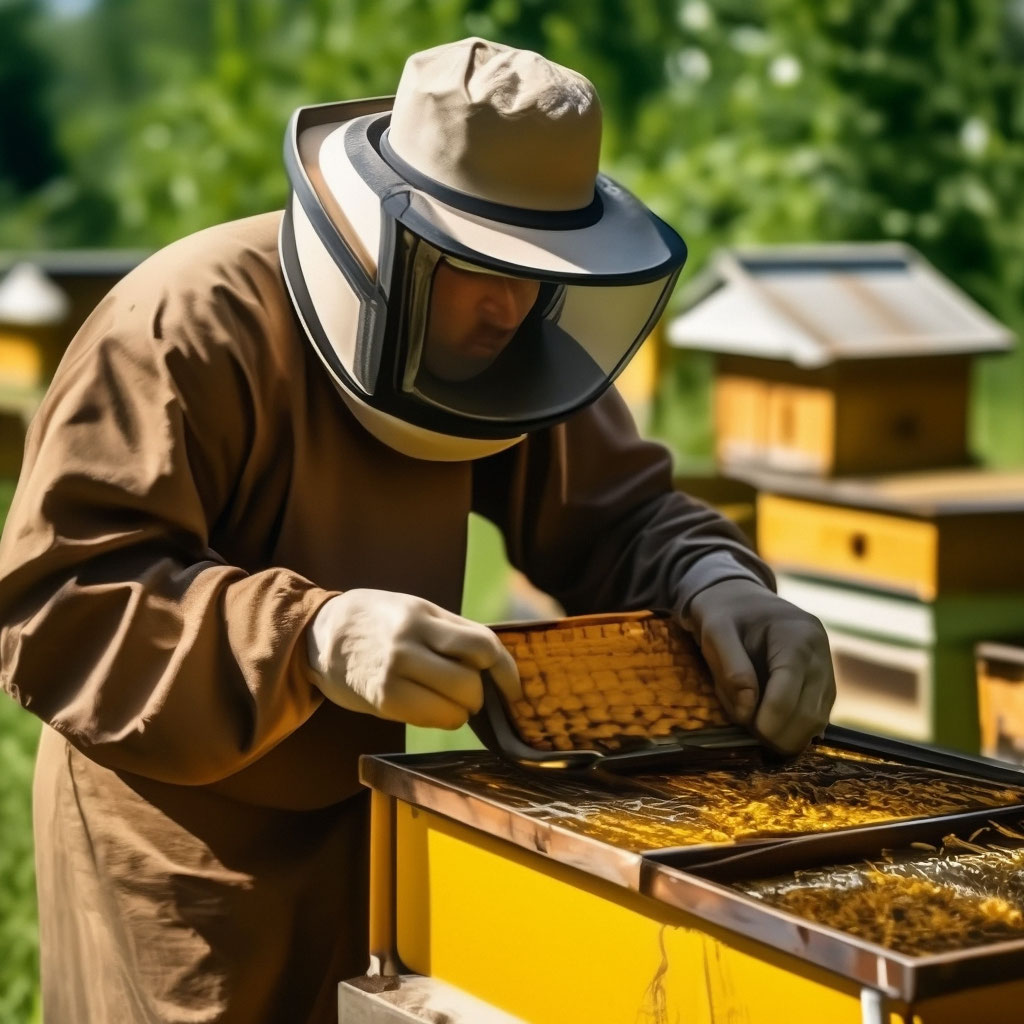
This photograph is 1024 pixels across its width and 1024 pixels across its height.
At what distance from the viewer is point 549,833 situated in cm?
139

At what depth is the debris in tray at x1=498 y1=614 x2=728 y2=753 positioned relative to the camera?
164 cm

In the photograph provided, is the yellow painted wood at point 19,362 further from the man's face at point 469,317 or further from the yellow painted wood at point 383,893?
the yellow painted wood at point 383,893

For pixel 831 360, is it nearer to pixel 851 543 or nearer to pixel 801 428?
pixel 801 428

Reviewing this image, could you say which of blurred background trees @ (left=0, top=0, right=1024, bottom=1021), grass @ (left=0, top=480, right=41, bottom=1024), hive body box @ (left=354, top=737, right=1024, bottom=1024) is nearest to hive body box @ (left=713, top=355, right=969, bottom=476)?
blurred background trees @ (left=0, top=0, right=1024, bottom=1021)

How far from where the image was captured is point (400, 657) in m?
1.53

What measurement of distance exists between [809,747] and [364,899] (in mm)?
512

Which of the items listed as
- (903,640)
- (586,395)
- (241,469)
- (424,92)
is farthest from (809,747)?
(903,640)

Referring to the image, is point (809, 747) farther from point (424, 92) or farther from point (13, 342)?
point (13, 342)

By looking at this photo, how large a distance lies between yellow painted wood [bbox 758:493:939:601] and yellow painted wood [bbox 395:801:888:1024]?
2.38 metres

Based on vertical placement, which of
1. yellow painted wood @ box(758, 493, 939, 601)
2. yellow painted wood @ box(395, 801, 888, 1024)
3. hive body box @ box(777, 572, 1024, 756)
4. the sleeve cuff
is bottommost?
hive body box @ box(777, 572, 1024, 756)

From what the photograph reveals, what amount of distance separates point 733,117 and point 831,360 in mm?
3953

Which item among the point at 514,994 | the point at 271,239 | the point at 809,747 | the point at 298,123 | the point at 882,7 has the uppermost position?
the point at 882,7

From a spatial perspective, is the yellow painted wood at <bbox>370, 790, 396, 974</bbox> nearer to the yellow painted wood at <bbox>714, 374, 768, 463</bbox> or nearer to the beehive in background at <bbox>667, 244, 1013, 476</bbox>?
the beehive in background at <bbox>667, 244, 1013, 476</bbox>

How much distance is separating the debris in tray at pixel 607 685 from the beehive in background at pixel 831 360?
2.69m
